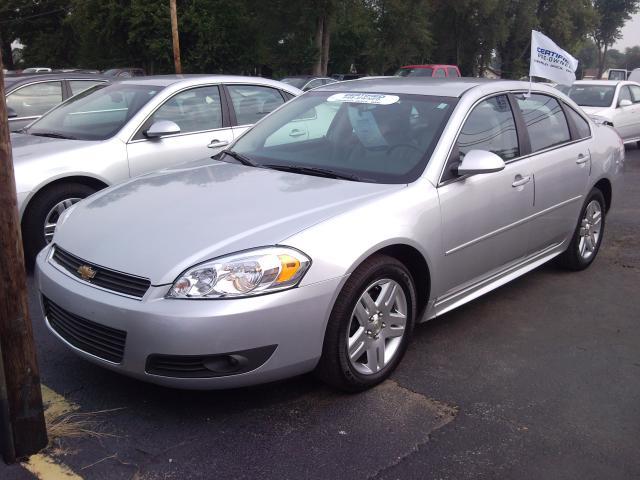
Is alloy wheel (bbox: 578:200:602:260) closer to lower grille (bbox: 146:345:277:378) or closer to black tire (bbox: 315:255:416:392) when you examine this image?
black tire (bbox: 315:255:416:392)

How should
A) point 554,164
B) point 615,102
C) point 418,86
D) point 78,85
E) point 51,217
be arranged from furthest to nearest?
point 615,102 < point 78,85 < point 51,217 < point 554,164 < point 418,86

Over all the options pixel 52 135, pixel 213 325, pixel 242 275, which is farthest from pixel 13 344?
pixel 52 135

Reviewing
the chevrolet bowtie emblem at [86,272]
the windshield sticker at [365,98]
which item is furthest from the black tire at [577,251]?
the chevrolet bowtie emblem at [86,272]

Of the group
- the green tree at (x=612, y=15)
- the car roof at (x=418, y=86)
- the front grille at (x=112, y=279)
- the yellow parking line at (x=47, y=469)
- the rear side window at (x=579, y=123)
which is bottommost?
the yellow parking line at (x=47, y=469)

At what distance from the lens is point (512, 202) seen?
4379mm

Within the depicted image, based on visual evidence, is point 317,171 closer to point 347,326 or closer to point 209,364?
point 347,326

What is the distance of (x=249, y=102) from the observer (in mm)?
6793

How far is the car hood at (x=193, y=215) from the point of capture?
122 inches

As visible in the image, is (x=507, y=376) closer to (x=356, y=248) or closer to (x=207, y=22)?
(x=356, y=248)

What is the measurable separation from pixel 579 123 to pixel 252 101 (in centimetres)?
313

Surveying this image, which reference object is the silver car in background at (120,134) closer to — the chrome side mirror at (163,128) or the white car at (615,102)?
the chrome side mirror at (163,128)

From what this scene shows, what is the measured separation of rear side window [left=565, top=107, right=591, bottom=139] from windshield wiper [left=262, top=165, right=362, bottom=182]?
2.37 metres

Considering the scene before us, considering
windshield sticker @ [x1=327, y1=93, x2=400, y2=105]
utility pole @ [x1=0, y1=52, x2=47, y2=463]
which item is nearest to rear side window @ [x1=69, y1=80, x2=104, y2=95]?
windshield sticker @ [x1=327, y1=93, x2=400, y2=105]

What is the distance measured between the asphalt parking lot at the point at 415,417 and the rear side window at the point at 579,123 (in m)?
1.70
